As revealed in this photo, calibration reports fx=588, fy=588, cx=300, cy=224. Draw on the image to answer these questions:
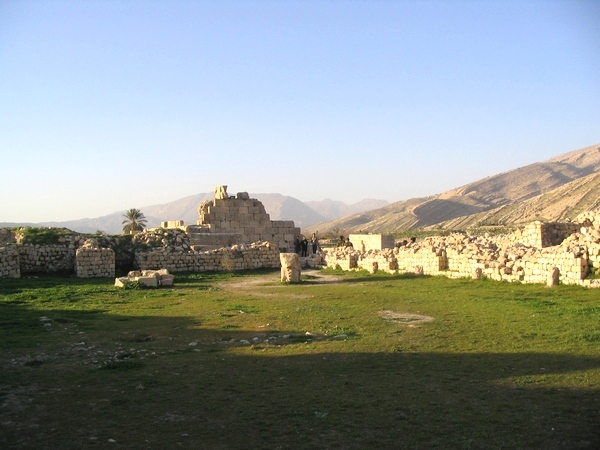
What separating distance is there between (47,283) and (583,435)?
1732cm

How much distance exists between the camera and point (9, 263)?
20297 millimetres

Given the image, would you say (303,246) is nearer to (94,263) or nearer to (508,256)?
(94,263)

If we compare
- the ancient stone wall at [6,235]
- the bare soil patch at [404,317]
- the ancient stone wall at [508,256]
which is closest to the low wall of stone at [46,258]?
the ancient stone wall at [6,235]

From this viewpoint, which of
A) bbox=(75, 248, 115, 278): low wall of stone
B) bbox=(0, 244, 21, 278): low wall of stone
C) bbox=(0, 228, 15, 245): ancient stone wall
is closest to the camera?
bbox=(0, 244, 21, 278): low wall of stone

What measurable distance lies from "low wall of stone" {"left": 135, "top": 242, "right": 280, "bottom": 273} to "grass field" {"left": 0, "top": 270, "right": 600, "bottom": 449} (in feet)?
31.8

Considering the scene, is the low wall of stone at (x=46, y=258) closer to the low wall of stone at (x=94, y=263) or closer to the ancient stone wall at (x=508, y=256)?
the low wall of stone at (x=94, y=263)

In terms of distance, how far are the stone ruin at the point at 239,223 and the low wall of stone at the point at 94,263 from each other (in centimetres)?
822

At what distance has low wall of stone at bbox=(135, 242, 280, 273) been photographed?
23516 millimetres

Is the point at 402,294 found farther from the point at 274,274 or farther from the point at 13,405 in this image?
the point at 13,405

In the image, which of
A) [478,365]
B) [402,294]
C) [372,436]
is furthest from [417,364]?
[402,294]

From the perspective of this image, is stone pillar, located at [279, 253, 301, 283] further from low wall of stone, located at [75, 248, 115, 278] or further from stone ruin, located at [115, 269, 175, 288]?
low wall of stone, located at [75, 248, 115, 278]

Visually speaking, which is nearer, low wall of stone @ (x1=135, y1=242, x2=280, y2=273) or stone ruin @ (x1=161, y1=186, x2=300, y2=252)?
low wall of stone @ (x1=135, y1=242, x2=280, y2=273)

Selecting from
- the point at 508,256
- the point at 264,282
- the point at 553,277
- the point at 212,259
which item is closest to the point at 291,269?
the point at 264,282

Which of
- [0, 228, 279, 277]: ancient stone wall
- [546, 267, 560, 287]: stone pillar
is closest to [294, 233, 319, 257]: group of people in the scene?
[0, 228, 279, 277]: ancient stone wall
